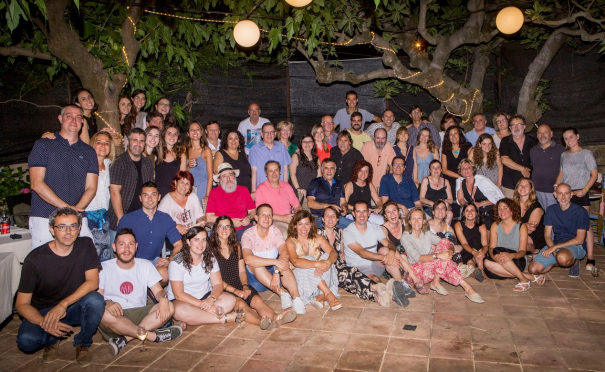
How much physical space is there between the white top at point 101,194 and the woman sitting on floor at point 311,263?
199 centimetres

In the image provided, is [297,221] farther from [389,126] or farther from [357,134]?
[389,126]

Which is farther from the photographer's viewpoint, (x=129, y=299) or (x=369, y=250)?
(x=369, y=250)

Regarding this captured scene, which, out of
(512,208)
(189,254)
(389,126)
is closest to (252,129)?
(389,126)

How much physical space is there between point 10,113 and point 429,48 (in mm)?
7532

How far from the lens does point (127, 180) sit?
5.07 meters

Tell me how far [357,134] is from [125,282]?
427 cm

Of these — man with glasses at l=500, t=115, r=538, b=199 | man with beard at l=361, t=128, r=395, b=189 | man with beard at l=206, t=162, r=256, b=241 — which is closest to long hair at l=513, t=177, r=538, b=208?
man with glasses at l=500, t=115, r=538, b=199

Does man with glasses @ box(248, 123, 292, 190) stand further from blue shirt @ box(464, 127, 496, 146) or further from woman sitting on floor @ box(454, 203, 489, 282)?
blue shirt @ box(464, 127, 496, 146)

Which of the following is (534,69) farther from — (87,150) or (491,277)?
(87,150)

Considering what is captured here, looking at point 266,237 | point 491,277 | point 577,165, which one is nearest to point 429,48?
point 577,165

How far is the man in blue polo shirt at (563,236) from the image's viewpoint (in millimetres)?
5695

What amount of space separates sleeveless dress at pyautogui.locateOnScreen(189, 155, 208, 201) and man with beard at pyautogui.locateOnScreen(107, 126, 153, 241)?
0.98 meters

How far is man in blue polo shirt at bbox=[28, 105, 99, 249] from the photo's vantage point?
4.25m

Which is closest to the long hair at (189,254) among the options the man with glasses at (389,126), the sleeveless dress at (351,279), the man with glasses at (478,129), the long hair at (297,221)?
the long hair at (297,221)
